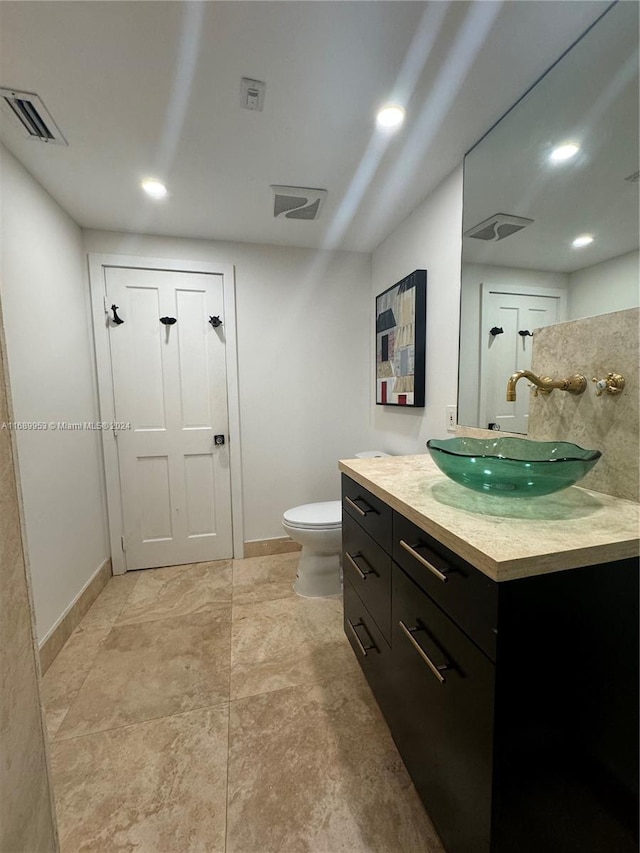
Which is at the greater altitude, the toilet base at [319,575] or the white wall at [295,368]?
the white wall at [295,368]

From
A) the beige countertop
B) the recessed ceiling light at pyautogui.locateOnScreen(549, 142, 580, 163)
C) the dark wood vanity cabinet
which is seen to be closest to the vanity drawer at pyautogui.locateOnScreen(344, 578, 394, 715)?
the dark wood vanity cabinet

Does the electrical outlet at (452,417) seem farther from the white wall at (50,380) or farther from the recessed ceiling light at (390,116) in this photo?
the white wall at (50,380)

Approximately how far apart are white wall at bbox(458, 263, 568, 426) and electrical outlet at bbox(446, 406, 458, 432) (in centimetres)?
4

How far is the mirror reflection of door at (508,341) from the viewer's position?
1.11 meters

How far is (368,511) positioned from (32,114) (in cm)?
190

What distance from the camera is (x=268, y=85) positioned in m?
1.09

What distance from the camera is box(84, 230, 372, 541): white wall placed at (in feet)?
7.48

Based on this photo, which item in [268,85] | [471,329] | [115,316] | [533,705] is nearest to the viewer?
[533,705]

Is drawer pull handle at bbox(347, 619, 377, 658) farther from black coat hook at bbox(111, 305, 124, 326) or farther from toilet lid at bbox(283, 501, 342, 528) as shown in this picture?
black coat hook at bbox(111, 305, 124, 326)

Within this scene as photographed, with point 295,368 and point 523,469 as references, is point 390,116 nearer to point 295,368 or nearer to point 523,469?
point 523,469

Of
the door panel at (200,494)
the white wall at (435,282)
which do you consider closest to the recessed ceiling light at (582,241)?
the white wall at (435,282)

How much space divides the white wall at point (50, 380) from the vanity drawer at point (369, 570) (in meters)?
1.24

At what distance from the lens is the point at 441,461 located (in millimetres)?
952

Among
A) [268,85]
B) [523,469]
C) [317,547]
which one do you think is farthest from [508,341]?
[317,547]
